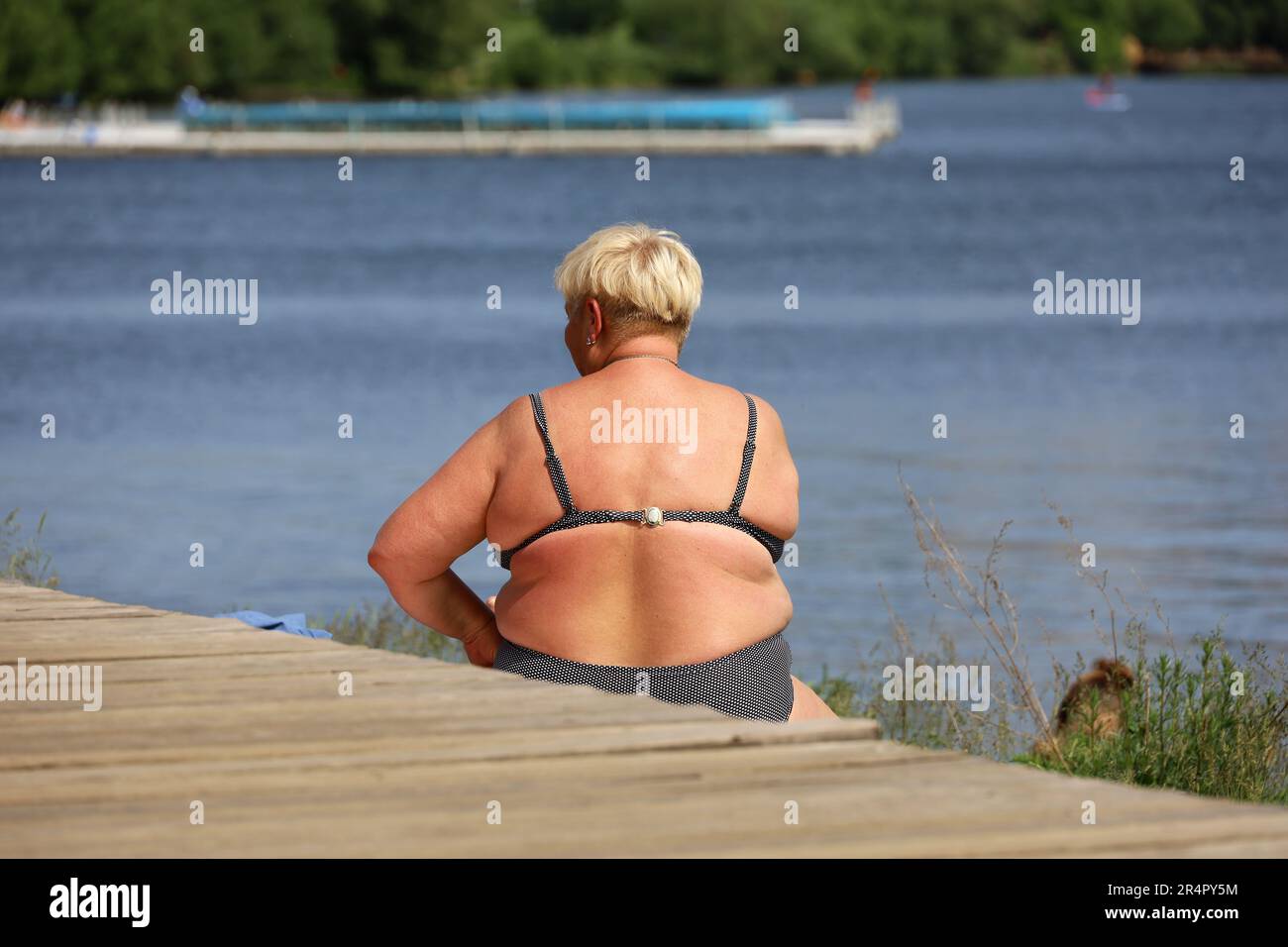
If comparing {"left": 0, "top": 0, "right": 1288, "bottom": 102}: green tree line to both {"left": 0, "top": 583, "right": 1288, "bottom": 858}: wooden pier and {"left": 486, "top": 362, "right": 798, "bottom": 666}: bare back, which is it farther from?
{"left": 0, "top": 583, "right": 1288, "bottom": 858}: wooden pier

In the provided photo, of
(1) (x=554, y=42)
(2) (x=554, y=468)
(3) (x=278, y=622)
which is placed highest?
(1) (x=554, y=42)

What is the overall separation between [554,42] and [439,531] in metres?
117

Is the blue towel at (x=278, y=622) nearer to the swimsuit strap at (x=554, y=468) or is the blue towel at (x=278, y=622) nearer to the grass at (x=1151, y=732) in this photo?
the swimsuit strap at (x=554, y=468)

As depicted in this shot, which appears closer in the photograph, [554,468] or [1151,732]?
[554,468]

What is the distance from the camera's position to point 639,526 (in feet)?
14.7

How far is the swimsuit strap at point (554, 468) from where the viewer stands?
4.52 m

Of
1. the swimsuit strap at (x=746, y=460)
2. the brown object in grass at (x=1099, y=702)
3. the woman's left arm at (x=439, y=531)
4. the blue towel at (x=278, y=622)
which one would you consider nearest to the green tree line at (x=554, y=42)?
the brown object in grass at (x=1099, y=702)

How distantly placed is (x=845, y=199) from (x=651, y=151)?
2001cm

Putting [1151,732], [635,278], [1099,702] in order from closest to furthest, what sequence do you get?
[635,278], [1151,732], [1099,702]

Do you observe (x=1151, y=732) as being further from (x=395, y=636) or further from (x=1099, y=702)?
(x=395, y=636)

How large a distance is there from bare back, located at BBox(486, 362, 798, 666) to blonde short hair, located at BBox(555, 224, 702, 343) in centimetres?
12

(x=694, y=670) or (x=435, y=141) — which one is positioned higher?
(x=435, y=141)

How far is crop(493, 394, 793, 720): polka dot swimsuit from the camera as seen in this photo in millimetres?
4484

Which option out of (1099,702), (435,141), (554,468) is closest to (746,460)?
(554,468)
